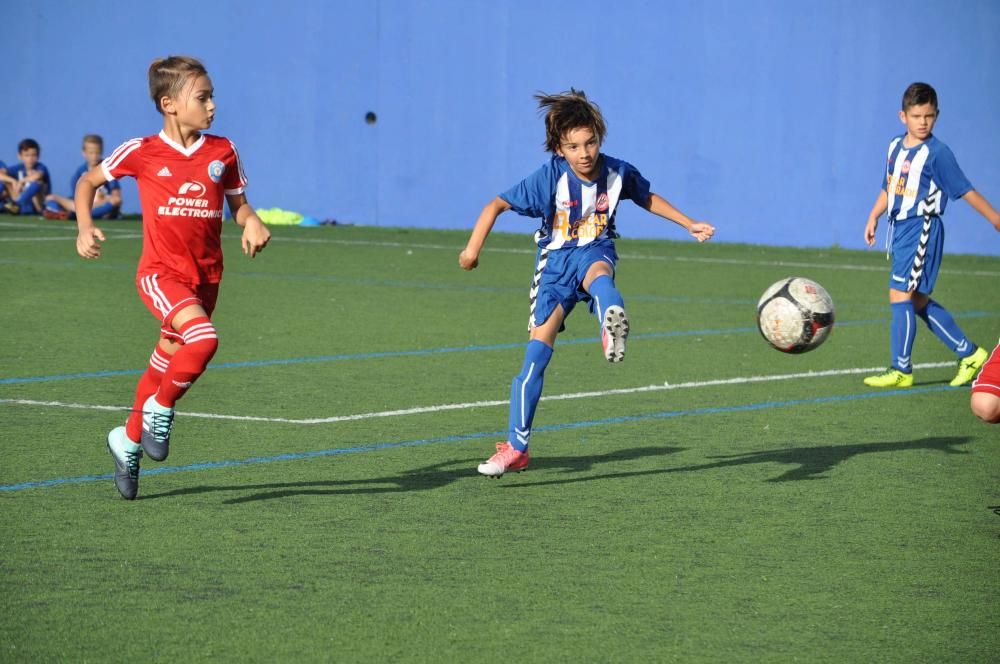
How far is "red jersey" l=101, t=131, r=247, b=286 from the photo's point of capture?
21.6ft

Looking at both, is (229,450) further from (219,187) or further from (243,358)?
(243,358)

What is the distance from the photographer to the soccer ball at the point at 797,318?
7.68 meters

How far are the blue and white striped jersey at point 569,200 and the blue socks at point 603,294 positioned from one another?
0.35 m

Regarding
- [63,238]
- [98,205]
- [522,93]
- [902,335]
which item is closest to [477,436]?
[902,335]

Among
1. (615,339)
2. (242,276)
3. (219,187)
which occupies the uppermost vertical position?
(219,187)

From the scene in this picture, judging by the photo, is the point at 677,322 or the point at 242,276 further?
the point at 242,276

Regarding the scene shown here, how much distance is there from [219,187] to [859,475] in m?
3.14

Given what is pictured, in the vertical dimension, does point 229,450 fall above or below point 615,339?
below

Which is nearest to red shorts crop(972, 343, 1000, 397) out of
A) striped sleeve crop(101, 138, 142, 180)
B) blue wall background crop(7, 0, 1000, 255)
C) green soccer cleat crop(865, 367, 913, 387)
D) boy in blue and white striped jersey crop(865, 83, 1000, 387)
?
striped sleeve crop(101, 138, 142, 180)

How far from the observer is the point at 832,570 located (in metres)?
5.44

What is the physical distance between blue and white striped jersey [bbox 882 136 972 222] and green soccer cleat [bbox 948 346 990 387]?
37.9 inches

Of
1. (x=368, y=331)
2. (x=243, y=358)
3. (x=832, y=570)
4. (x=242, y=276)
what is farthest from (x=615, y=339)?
(x=242, y=276)

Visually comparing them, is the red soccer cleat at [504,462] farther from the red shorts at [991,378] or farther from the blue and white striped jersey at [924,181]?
the blue and white striped jersey at [924,181]

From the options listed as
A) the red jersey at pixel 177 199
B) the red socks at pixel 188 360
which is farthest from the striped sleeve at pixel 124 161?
the red socks at pixel 188 360
